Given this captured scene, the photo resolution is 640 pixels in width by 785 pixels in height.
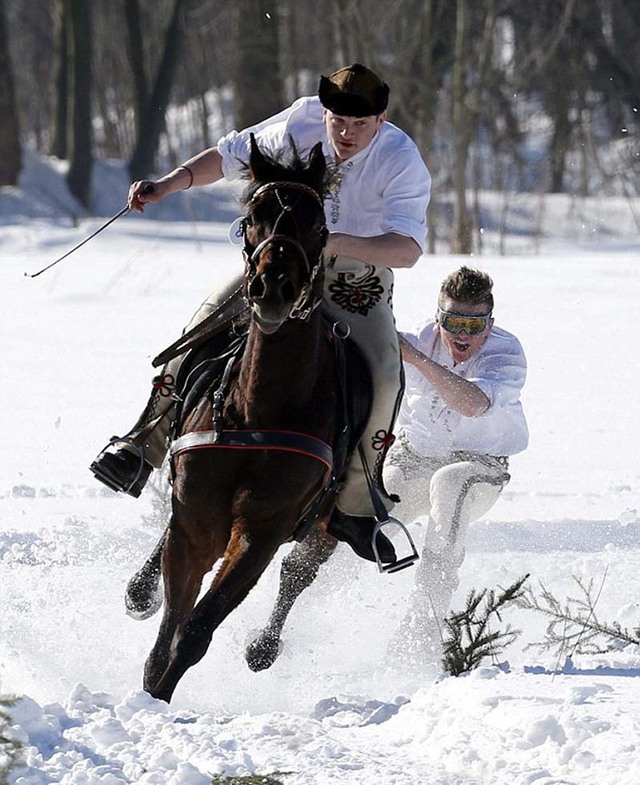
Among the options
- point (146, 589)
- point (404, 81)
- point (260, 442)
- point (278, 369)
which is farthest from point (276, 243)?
point (404, 81)

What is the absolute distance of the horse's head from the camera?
14.0 ft

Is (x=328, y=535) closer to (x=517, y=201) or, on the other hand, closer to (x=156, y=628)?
(x=156, y=628)

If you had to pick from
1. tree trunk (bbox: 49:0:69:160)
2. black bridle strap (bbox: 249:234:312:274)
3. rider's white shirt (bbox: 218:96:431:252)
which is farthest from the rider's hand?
tree trunk (bbox: 49:0:69:160)

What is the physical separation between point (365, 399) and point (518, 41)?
21.6 metres

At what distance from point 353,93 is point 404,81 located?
1625 centimetres

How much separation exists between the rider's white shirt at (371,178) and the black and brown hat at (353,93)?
143 millimetres

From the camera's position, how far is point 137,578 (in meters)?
5.45

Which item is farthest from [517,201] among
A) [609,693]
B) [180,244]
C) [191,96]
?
[609,693]

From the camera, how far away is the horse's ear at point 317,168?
15.1ft

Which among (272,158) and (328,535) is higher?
(272,158)

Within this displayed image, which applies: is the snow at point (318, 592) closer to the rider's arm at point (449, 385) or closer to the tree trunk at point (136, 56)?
the rider's arm at point (449, 385)

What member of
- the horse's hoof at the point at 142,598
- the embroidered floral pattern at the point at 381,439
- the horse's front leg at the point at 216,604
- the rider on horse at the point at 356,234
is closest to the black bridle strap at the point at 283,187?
the rider on horse at the point at 356,234

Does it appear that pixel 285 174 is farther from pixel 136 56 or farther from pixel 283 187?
pixel 136 56

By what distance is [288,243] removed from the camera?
4.34 m
